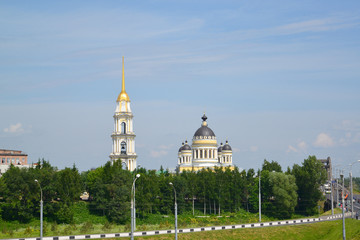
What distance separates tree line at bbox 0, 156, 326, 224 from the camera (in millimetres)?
84562

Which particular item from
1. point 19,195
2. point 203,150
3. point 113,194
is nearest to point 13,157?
point 203,150

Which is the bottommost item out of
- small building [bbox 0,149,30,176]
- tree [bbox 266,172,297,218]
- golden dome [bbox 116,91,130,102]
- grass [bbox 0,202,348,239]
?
grass [bbox 0,202,348,239]

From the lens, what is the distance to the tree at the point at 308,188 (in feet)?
345

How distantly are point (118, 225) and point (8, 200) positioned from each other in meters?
16.3

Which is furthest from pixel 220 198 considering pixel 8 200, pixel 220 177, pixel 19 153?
pixel 19 153

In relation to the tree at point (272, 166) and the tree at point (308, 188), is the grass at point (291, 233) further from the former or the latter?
the tree at point (272, 166)

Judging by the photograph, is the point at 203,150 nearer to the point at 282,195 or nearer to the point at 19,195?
the point at 282,195

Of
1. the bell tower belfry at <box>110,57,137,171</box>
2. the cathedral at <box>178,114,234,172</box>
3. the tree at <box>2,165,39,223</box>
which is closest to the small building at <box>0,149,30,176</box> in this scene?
the bell tower belfry at <box>110,57,137,171</box>

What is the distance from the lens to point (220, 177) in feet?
363

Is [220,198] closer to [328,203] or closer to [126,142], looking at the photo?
[328,203]

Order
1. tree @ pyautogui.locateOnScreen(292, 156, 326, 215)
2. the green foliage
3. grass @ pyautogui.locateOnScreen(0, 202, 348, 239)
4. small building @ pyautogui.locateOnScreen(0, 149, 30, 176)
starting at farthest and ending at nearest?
small building @ pyautogui.locateOnScreen(0, 149, 30, 176), tree @ pyautogui.locateOnScreen(292, 156, 326, 215), the green foliage, grass @ pyautogui.locateOnScreen(0, 202, 348, 239)

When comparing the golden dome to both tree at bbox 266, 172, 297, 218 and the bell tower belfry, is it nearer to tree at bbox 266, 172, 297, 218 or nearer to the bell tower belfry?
the bell tower belfry

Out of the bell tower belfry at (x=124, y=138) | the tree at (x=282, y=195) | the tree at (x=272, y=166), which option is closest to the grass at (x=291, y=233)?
the tree at (x=282, y=195)

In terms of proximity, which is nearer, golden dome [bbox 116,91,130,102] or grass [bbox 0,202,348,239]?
grass [bbox 0,202,348,239]
